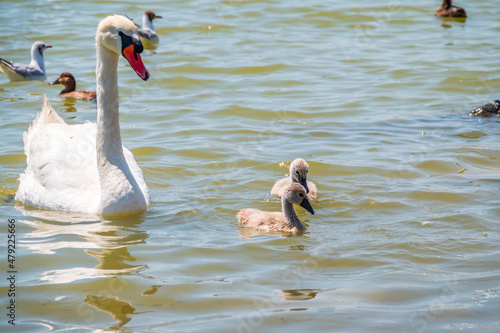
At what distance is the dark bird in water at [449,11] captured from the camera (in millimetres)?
20266

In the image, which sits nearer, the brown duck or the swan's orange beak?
the swan's orange beak

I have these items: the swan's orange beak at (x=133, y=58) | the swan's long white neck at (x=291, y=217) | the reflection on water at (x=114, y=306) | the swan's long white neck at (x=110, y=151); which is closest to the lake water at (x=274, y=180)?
the reflection on water at (x=114, y=306)

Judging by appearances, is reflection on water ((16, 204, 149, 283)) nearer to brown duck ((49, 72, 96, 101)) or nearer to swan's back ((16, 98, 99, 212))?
swan's back ((16, 98, 99, 212))

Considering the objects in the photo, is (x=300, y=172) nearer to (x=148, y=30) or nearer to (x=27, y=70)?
(x=27, y=70)

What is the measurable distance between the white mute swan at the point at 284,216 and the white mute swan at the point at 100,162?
1.23 metres

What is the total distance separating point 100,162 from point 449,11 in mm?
14574

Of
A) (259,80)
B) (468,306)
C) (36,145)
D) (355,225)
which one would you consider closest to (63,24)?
(259,80)

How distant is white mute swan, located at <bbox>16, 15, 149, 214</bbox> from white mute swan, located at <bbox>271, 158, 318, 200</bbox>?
1.64 meters

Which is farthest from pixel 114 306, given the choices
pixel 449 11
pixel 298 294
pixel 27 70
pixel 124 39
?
pixel 449 11

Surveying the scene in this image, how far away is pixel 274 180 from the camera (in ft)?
32.4

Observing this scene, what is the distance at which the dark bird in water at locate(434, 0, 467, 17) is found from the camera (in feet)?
66.5

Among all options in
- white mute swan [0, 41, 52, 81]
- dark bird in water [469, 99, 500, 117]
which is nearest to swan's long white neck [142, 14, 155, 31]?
white mute swan [0, 41, 52, 81]

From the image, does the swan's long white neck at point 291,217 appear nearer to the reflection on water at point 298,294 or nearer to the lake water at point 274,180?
the lake water at point 274,180

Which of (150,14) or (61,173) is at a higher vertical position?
(150,14)
